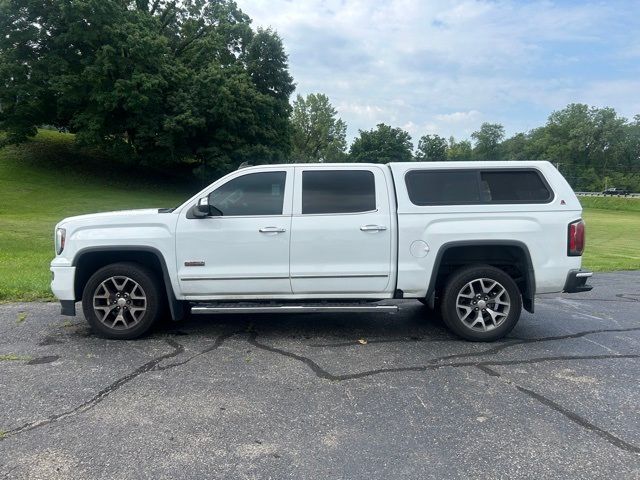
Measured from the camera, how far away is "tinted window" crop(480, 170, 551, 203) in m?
5.41

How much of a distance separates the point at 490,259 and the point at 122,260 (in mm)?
4136

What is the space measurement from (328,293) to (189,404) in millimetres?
2041

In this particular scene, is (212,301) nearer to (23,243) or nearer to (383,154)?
(23,243)

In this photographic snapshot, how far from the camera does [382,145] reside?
79750mm

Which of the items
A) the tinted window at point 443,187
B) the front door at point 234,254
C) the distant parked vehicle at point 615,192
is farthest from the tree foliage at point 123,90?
the distant parked vehicle at point 615,192

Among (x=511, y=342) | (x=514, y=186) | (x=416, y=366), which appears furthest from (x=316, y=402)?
(x=514, y=186)

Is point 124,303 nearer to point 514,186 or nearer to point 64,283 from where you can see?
point 64,283

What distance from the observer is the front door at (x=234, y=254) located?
5.27 metres

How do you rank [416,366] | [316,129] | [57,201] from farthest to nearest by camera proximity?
[316,129]
[57,201]
[416,366]

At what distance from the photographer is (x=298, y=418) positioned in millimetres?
3609

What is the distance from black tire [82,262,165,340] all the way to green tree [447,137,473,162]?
115 metres

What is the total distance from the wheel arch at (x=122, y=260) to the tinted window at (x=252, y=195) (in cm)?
88

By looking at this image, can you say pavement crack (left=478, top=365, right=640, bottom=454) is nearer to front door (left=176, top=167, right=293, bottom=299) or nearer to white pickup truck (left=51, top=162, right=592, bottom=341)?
white pickup truck (left=51, top=162, right=592, bottom=341)

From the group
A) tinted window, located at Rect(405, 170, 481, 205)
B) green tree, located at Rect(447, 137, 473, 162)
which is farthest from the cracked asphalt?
green tree, located at Rect(447, 137, 473, 162)
